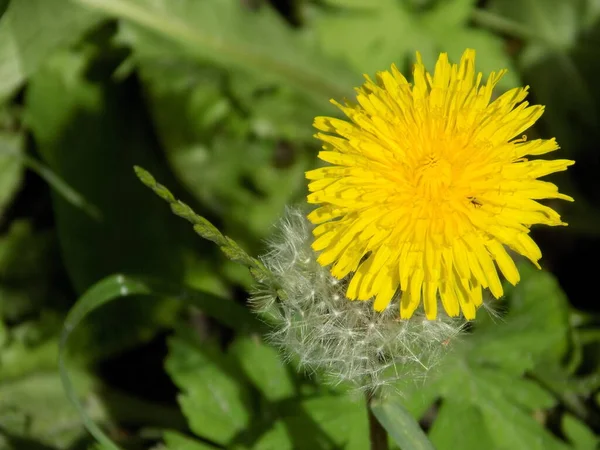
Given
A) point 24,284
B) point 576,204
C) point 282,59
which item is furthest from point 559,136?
point 24,284

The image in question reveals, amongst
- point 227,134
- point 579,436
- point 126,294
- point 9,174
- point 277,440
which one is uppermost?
point 227,134

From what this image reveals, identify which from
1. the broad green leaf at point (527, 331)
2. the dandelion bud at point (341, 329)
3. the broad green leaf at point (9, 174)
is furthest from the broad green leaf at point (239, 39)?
the dandelion bud at point (341, 329)

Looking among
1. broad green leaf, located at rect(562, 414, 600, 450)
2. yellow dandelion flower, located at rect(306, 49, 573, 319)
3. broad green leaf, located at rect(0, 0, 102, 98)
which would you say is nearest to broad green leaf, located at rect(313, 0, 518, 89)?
broad green leaf, located at rect(0, 0, 102, 98)

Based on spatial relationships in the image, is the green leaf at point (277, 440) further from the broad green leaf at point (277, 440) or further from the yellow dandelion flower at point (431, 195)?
the yellow dandelion flower at point (431, 195)

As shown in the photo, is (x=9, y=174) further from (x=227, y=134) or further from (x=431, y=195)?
(x=431, y=195)

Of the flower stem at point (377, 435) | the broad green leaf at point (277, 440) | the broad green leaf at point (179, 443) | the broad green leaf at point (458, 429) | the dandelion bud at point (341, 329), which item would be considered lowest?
the broad green leaf at point (179, 443)

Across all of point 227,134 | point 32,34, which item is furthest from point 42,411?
point 32,34

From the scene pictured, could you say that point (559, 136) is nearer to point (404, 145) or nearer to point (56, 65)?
point (404, 145)
